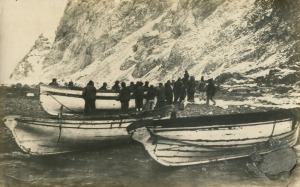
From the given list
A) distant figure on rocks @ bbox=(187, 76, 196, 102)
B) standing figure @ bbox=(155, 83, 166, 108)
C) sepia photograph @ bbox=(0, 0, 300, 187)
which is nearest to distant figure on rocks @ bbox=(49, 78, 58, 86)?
sepia photograph @ bbox=(0, 0, 300, 187)

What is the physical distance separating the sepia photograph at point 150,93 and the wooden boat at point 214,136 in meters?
0.01

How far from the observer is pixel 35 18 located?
5.48 m

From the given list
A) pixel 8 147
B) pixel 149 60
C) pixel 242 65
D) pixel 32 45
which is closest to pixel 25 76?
pixel 32 45

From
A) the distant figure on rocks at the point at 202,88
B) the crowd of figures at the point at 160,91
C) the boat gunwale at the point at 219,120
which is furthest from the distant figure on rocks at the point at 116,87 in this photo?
the distant figure on rocks at the point at 202,88

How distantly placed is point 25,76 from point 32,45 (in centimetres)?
34

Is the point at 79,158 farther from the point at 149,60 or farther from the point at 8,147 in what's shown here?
the point at 149,60

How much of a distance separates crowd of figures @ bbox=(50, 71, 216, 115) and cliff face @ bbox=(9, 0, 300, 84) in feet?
0.25

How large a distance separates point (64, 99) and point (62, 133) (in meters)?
0.36

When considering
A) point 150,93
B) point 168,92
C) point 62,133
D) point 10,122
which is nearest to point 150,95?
point 150,93

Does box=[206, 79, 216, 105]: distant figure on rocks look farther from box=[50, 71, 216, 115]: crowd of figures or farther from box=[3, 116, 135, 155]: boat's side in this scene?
box=[3, 116, 135, 155]: boat's side

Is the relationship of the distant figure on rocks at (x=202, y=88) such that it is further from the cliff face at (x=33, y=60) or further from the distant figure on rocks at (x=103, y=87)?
the cliff face at (x=33, y=60)

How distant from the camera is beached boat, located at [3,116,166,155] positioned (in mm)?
5453

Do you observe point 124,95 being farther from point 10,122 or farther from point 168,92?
point 10,122

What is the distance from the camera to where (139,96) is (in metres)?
5.55
